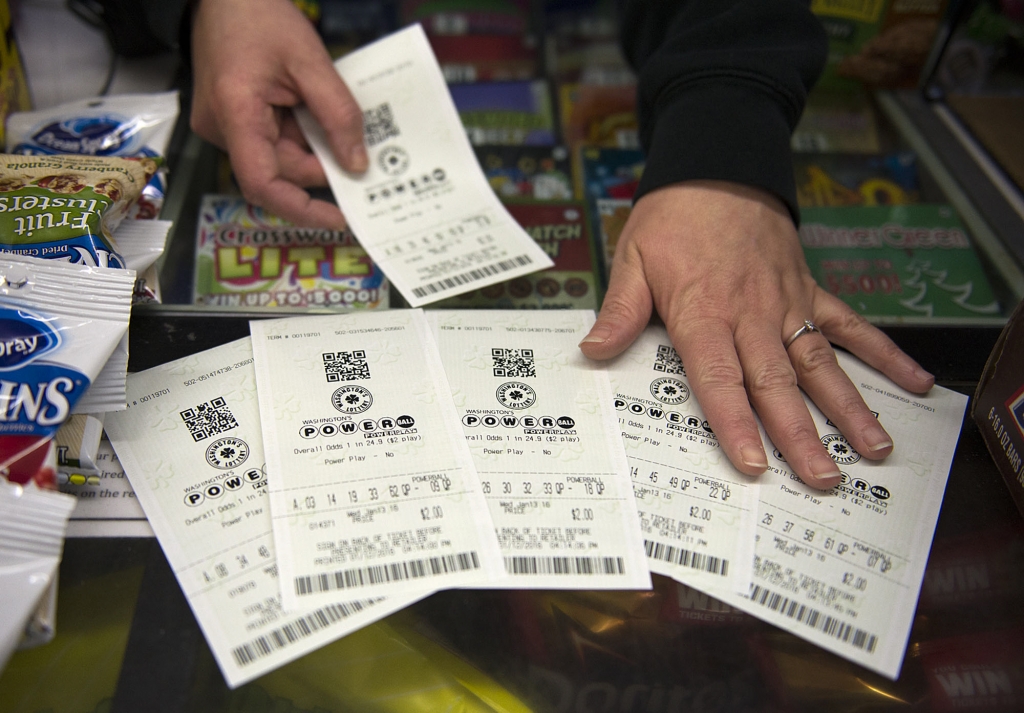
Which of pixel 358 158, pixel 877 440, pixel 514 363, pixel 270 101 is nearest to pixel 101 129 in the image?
pixel 270 101

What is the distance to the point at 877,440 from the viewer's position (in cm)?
75

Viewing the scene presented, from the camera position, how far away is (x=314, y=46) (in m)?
1.09

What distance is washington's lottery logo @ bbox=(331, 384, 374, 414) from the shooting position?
0.77 meters

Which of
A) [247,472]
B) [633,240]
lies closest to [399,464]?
[247,472]

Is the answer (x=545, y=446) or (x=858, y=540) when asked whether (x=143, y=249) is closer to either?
(x=545, y=446)

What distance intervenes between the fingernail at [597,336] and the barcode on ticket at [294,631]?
0.36 meters

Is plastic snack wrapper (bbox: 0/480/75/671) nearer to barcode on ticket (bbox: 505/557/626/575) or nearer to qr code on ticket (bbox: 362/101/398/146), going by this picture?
barcode on ticket (bbox: 505/557/626/575)

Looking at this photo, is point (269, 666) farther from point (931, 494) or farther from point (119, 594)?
point (931, 494)

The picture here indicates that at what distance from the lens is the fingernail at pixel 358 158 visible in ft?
3.56

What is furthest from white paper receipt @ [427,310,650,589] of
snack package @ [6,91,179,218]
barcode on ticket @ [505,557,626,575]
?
snack package @ [6,91,179,218]

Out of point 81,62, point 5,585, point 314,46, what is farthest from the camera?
point 81,62

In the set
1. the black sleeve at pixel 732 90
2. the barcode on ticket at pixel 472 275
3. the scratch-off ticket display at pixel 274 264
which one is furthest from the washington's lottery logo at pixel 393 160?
the black sleeve at pixel 732 90

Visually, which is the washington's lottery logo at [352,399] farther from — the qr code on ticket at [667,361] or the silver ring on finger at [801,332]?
the silver ring on finger at [801,332]

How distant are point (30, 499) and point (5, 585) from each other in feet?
0.23
